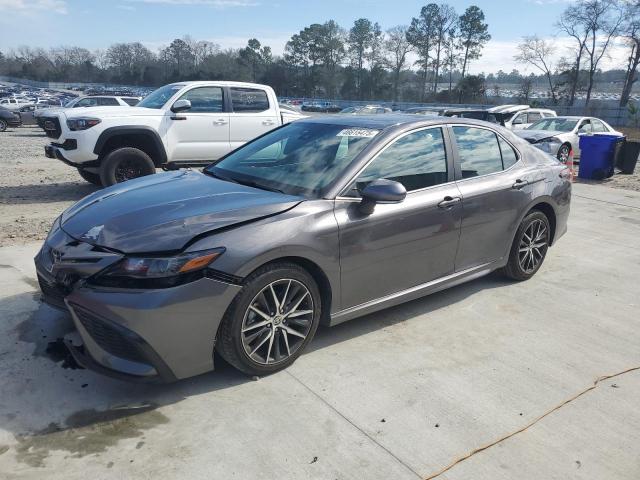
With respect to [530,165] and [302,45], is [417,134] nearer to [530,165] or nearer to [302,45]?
[530,165]

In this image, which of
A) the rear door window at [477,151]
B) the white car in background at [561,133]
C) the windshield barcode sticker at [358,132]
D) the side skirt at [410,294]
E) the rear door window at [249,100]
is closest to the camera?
the side skirt at [410,294]

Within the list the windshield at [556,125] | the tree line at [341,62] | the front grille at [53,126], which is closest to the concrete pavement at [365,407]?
the front grille at [53,126]

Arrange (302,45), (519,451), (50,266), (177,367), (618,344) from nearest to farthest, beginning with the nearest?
(519,451), (177,367), (50,266), (618,344), (302,45)

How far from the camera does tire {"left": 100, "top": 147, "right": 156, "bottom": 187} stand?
8211 millimetres

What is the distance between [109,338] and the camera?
284 cm

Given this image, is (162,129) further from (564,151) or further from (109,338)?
(564,151)

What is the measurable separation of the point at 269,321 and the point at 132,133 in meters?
6.20

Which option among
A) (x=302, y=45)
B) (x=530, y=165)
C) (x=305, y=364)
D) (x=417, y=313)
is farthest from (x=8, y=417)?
(x=302, y=45)

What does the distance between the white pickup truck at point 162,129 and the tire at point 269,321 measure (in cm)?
591

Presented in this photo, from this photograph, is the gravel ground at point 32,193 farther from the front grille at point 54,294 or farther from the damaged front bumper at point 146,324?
the damaged front bumper at point 146,324

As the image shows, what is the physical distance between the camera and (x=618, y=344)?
399 cm

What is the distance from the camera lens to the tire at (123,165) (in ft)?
26.9

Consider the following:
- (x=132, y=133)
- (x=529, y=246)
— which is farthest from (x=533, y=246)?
(x=132, y=133)

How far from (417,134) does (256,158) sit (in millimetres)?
1318
